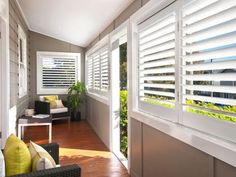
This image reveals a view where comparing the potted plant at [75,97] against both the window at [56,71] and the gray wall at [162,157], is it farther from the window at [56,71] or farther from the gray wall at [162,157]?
the gray wall at [162,157]

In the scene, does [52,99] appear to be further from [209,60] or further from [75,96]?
[209,60]

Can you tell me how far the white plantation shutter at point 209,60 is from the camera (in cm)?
149

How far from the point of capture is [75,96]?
24.5 ft

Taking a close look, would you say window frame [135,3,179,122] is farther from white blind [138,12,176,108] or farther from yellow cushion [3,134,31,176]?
yellow cushion [3,134,31,176]

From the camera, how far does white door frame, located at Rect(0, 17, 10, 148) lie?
3418mm

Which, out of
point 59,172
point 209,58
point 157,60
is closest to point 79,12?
point 157,60

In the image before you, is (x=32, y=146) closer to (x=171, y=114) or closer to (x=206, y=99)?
(x=171, y=114)

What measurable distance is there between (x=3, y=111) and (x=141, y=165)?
2.12 m

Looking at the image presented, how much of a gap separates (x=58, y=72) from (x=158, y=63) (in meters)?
5.89

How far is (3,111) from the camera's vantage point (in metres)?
3.48

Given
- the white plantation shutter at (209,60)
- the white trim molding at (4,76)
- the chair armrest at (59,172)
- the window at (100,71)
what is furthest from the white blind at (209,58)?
→ the window at (100,71)

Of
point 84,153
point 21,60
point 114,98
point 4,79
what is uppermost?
point 21,60

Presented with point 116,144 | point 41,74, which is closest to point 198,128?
point 116,144

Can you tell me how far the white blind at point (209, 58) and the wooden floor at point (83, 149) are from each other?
1939 millimetres
